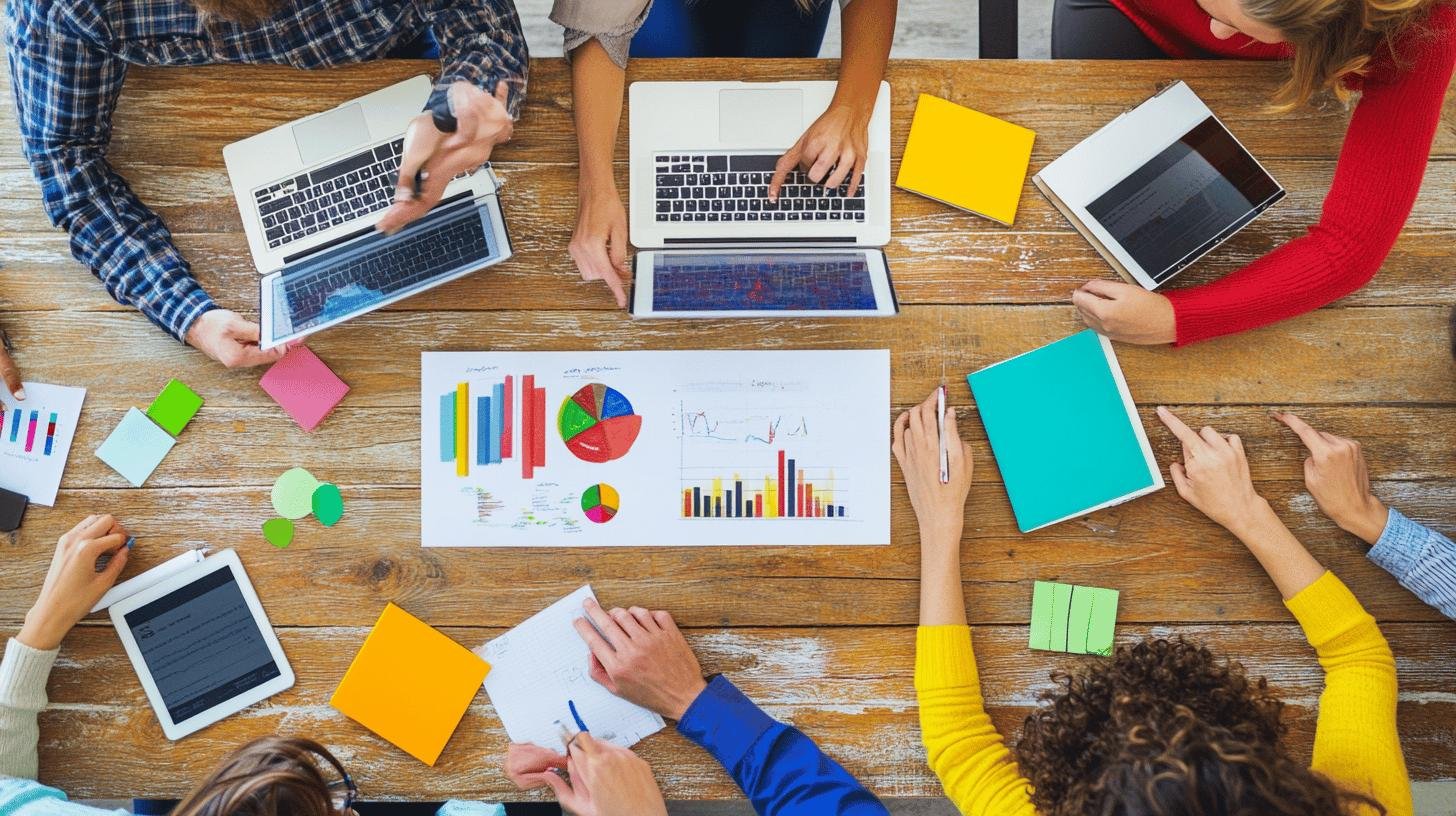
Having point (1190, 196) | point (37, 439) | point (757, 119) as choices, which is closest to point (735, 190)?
point (757, 119)

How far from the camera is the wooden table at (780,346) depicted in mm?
1415

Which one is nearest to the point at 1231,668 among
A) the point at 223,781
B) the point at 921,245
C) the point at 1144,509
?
the point at 1144,509

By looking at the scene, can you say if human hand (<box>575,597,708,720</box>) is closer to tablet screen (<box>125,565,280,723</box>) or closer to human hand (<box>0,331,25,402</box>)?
tablet screen (<box>125,565,280,723</box>)

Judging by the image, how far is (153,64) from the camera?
1.40 metres

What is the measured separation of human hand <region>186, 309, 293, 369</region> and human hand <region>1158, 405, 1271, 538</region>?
4.57 feet

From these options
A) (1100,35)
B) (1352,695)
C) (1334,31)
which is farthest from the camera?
(1100,35)

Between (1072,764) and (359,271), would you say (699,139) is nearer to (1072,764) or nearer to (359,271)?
(359,271)

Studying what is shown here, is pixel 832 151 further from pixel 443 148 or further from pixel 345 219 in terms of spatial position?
pixel 345 219

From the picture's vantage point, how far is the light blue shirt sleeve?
4.42 feet

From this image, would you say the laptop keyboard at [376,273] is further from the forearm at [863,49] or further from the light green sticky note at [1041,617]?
the light green sticky note at [1041,617]

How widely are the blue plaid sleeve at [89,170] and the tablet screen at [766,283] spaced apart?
71 centimetres

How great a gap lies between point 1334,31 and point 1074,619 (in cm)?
89

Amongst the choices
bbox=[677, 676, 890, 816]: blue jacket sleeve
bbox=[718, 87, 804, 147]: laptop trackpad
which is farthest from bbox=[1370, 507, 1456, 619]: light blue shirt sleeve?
bbox=[718, 87, 804, 147]: laptop trackpad

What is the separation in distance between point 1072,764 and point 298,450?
121 centimetres
